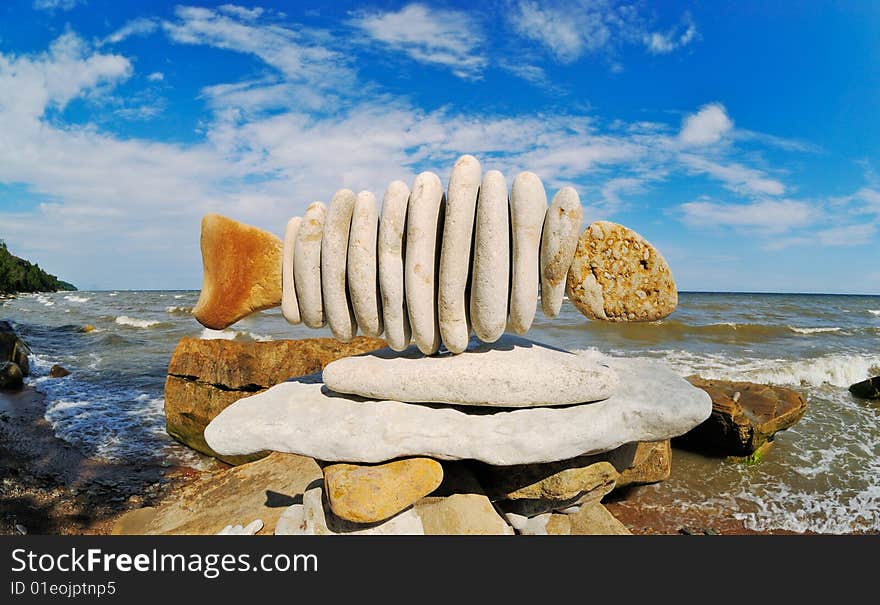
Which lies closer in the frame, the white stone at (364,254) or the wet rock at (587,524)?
the white stone at (364,254)

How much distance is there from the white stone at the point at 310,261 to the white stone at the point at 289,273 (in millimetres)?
60

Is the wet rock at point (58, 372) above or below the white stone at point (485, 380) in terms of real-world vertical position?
below

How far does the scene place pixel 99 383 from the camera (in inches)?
433

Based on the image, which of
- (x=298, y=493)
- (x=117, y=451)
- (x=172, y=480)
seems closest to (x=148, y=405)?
(x=117, y=451)

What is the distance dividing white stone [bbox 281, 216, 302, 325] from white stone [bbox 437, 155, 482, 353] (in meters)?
1.12

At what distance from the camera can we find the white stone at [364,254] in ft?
10.7

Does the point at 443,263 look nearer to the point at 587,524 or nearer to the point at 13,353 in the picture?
the point at 587,524

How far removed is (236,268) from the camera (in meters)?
3.68

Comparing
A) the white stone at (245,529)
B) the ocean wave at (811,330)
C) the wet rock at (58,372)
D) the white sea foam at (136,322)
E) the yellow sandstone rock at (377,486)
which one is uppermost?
the ocean wave at (811,330)

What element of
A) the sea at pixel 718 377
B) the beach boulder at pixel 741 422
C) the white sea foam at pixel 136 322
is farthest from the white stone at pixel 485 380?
the white sea foam at pixel 136 322

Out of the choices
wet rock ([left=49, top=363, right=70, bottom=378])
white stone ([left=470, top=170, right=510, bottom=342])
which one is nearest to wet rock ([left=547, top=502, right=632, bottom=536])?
white stone ([left=470, top=170, right=510, bottom=342])

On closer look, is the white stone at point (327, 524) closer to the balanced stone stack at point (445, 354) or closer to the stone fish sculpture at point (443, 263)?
the balanced stone stack at point (445, 354)
